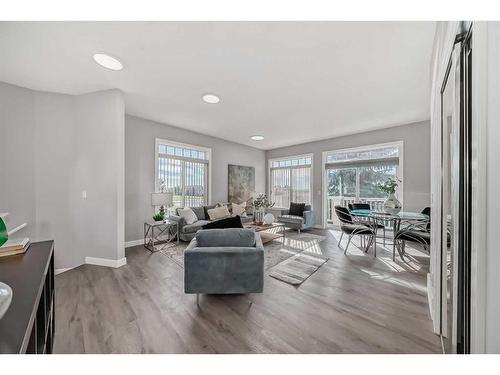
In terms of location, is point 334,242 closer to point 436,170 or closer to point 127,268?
point 436,170

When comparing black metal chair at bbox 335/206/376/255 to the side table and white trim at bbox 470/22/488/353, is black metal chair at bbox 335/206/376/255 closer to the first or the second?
white trim at bbox 470/22/488/353

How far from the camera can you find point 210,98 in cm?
322

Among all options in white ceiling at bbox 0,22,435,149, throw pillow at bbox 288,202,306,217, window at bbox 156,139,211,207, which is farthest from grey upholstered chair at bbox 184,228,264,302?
throw pillow at bbox 288,202,306,217

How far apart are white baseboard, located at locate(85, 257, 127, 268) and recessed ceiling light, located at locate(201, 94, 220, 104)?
2770 millimetres

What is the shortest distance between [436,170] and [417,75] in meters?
1.68

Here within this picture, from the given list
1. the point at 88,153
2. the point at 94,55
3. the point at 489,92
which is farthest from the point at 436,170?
the point at 88,153

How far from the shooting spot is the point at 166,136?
182 inches

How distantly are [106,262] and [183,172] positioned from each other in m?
2.57

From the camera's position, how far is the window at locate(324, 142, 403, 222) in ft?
16.1

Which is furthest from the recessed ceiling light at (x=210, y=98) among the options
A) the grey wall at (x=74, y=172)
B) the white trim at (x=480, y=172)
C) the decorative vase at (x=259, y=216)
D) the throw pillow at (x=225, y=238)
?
the white trim at (x=480, y=172)

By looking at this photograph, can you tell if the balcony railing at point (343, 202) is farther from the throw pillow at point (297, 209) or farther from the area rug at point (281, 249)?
the area rug at point (281, 249)

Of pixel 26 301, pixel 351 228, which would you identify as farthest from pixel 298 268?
pixel 26 301

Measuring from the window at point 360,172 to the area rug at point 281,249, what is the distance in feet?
5.52

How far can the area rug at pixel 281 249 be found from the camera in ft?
10.6
